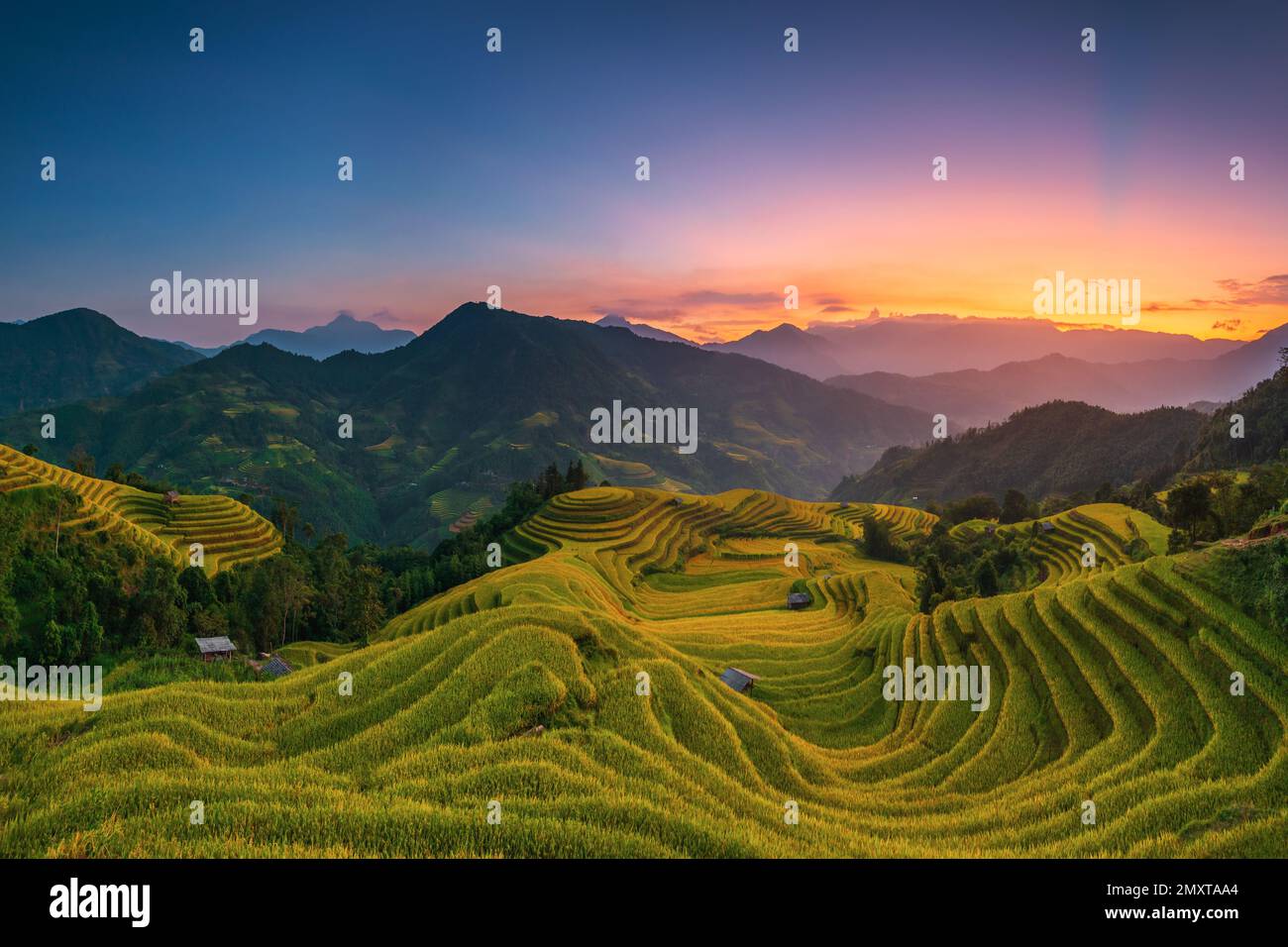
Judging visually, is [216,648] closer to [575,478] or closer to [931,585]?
[931,585]

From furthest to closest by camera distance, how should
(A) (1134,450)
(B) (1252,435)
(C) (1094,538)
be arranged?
(A) (1134,450) → (B) (1252,435) → (C) (1094,538)

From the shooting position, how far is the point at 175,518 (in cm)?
6719

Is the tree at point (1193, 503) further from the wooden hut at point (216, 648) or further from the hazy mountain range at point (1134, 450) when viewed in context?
the hazy mountain range at point (1134, 450)

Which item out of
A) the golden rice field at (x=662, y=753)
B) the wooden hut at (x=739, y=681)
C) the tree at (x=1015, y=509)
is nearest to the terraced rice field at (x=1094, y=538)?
the tree at (x=1015, y=509)

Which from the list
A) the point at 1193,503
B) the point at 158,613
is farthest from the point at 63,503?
the point at 1193,503

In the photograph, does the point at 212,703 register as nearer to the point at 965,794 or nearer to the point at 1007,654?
the point at 965,794

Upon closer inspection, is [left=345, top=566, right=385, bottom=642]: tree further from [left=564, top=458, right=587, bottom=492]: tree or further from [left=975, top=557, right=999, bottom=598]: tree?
[left=975, top=557, right=999, bottom=598]: tree

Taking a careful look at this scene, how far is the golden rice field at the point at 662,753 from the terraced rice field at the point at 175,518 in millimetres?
50898

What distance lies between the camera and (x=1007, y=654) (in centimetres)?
2088

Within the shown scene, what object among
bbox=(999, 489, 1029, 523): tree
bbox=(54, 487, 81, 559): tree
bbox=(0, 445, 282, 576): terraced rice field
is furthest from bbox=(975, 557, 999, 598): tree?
bbox=(54, 487, 81, 559): tree

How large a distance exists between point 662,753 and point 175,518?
253ft

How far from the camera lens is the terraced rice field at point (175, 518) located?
5362 cm

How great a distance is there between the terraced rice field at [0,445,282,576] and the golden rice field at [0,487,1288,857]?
167 feet

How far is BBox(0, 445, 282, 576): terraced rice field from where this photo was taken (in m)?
53.6
